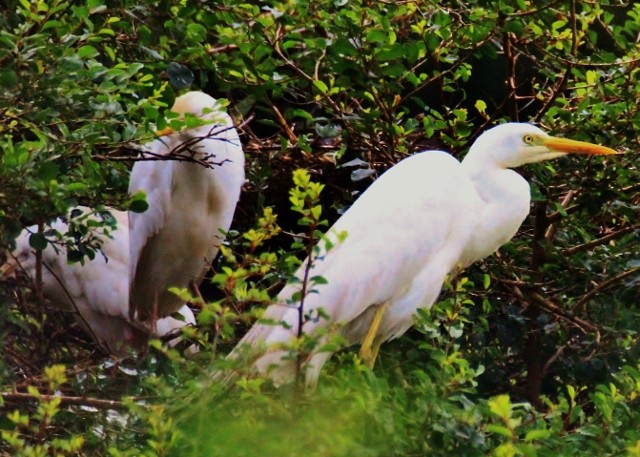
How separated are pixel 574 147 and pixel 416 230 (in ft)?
1.44

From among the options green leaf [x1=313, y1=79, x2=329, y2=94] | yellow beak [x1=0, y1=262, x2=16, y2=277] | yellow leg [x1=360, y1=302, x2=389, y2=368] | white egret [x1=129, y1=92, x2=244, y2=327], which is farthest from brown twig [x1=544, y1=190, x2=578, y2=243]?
yellow beak [x1=0, y1=262, x2=16, y2=277]

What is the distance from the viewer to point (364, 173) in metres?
3.15

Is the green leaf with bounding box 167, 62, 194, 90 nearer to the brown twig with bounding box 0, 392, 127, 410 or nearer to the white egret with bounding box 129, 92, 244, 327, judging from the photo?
the white egret with bounding box 129, 92, 244, 327

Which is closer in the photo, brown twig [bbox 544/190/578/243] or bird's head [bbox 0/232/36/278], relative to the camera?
brown twig [bbox 544/190/578/243]

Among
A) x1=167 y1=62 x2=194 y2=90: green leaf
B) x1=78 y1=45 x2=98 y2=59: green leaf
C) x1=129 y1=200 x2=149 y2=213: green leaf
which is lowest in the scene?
x1=129 y1=200 x2=149 y2=213: green leaf

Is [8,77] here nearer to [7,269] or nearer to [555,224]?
[7,269]

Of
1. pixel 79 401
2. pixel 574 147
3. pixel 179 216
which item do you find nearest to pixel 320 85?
pixel 574 147

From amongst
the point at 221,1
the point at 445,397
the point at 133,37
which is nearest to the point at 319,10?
the point at 221,1

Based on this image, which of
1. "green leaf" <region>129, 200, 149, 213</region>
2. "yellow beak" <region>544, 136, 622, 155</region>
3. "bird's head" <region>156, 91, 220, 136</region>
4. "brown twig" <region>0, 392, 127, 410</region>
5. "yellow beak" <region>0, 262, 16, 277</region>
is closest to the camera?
"brown twig" <region>0, 392, 127, 410</region>

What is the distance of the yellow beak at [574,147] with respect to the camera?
2.90m

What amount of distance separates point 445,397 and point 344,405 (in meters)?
0.26

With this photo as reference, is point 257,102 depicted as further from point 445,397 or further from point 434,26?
point 445,397

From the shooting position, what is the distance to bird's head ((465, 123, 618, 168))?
3.02 meters

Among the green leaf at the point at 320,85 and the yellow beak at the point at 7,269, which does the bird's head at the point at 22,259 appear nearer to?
the yellow beak at the point at 7,269
